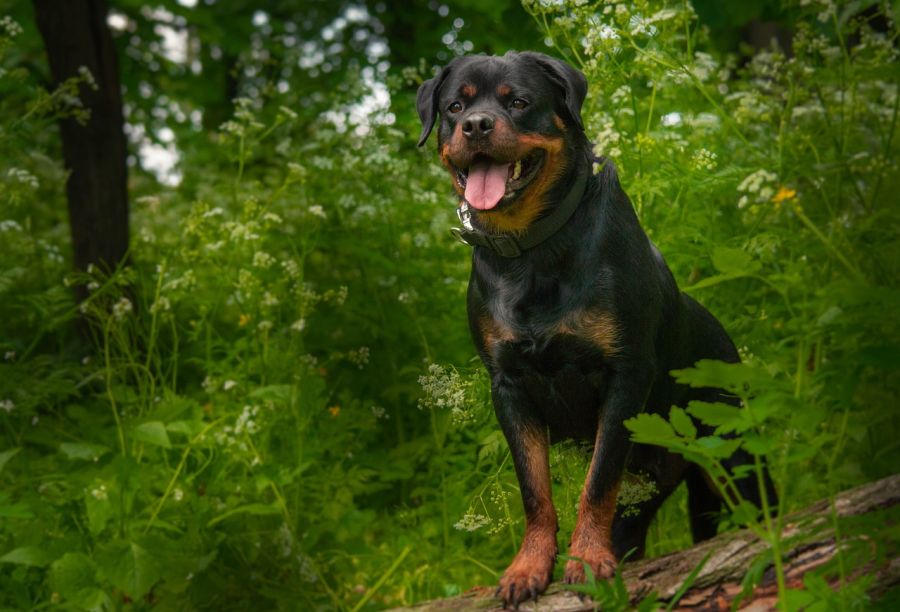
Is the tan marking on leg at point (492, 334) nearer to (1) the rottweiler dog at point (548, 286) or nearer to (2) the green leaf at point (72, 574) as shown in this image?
(1) the rottweiler dog at point (548, 286)

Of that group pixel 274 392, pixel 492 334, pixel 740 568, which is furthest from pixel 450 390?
pixel 740 568

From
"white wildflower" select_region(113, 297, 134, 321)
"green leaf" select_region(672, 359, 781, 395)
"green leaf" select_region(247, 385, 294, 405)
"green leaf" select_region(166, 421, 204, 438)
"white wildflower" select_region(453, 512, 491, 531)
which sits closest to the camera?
"green leaf" select_region(672, 359, 781, 395)

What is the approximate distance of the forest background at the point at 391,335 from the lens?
3.49m

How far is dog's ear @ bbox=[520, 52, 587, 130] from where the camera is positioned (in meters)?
3.58

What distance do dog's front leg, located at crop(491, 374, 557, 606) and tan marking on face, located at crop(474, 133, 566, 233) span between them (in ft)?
1.63

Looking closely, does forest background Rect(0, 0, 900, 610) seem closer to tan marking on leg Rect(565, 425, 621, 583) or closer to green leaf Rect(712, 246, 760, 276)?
green leaf Rect(712, 246, 760, 276)

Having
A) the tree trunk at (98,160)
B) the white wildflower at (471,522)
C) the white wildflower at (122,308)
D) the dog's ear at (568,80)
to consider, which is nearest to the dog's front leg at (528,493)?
the white wildflower at (471,522)

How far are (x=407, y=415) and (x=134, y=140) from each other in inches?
333

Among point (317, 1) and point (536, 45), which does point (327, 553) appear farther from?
point (317, 1)

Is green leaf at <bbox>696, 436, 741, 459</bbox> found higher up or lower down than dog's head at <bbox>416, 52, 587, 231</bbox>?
lower down

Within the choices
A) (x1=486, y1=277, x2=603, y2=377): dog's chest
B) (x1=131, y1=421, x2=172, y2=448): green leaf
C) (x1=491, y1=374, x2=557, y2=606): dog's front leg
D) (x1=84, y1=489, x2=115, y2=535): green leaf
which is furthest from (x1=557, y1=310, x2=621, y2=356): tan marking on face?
(x1=84, y1=489, x2=115, y2=535): green leaf

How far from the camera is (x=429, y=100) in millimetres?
3875

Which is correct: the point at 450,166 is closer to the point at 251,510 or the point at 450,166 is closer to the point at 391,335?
the point at 251,510

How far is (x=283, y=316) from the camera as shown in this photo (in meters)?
6.51
